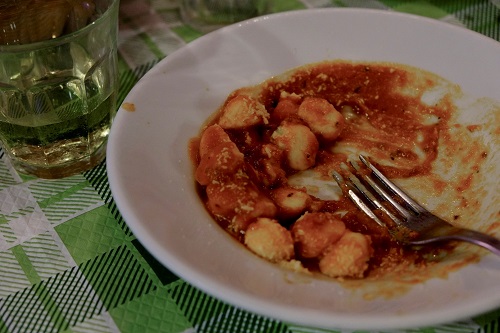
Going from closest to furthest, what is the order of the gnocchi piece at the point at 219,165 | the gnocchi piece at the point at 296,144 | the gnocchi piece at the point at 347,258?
the gnocchi piece at the point at 347,258 → the gnocchi piece at the point at 219,165 → the gnocchi piece at the point at 296,144

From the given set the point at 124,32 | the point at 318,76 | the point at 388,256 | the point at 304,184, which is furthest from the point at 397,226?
the point at 124,32

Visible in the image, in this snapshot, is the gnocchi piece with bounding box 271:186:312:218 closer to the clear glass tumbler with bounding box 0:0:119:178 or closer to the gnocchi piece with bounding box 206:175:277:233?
the gnocchi piece with bounding box 206:175:277:233

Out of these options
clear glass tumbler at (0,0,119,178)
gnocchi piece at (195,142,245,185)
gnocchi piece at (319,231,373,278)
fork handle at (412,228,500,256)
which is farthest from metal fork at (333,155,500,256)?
clear glass tumbler at (0,0,119,178)

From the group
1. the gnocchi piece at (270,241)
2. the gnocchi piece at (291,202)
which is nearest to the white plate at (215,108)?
the gnocchi piece at (270,241)

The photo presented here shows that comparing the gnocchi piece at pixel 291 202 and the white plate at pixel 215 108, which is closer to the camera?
the white plate at pixel 215 108

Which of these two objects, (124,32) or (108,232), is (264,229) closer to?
(108,232)

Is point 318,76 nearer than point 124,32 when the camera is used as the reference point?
Yes

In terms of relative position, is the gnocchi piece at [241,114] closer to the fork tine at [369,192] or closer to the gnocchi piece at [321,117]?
the gnocchi piece at [321,117]
